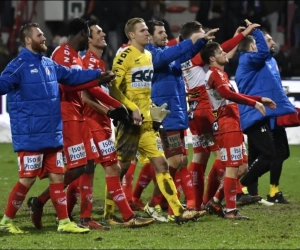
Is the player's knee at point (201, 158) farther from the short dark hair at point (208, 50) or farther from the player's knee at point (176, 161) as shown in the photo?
the short dark hair at point (208, 50)

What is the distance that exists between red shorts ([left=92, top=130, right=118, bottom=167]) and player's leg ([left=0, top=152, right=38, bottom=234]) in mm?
826

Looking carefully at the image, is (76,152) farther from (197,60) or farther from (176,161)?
(197,60)

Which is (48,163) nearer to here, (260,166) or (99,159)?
(99,159)

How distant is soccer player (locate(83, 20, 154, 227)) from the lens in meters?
10.9

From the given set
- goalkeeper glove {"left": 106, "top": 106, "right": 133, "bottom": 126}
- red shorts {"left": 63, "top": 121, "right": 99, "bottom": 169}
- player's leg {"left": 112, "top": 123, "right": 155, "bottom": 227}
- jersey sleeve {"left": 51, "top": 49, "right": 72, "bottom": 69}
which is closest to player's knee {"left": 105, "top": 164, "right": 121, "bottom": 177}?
player's leg {"left": 112, "top": 123, "right": 155, "bottom": 227}

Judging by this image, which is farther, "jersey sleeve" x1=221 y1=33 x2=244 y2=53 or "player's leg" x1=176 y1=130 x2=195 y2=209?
"jersey sleeve" x1=221 y1=33 x2=244 y2=53

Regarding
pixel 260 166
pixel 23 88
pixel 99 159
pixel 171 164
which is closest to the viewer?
pixel 23 88

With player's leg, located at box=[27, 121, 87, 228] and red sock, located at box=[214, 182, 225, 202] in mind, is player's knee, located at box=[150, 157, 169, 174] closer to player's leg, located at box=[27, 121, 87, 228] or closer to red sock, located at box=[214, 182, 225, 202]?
player's leg, located at box=[27, 121, 87, 228]

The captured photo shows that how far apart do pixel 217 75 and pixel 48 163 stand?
2224 mm

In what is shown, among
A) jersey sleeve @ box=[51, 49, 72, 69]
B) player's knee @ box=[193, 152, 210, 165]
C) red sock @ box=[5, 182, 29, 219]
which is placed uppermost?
jersey sleeve @ box=[51, 49, 72, 69]

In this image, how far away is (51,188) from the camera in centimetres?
1053

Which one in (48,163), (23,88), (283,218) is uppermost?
(23,88)

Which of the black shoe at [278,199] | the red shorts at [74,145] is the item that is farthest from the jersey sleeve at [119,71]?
the black shoe at [278,199]

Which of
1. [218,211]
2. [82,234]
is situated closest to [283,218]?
[218,211]
